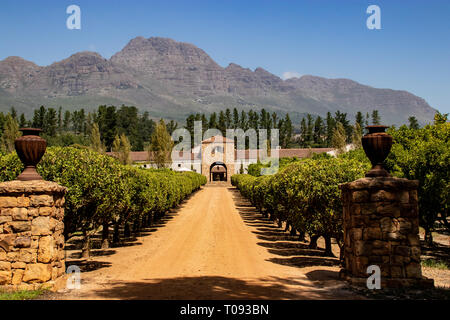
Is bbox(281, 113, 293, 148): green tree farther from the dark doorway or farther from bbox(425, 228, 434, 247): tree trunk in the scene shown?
bbox(425, 228, 434, 247): tree trunk

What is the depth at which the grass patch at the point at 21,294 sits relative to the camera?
7.84 meters

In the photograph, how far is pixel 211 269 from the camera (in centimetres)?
1279

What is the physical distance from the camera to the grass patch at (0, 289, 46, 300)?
7.84 metres

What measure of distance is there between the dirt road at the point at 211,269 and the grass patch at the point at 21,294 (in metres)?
0.42

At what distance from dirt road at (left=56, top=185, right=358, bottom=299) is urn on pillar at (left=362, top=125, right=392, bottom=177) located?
2.90m

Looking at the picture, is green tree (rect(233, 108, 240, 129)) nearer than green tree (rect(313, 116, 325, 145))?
No

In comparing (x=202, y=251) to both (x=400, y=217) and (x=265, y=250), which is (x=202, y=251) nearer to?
(x=265, y=250)

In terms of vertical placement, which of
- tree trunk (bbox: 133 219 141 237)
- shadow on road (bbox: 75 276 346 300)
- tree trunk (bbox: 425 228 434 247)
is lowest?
tree trunk (bbox: 425 228 434 247)

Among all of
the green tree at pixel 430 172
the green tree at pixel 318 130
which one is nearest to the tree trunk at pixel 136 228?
the green tree at pixel 430 172

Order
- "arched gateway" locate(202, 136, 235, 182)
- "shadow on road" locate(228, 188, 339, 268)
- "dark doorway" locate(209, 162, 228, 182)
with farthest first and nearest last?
"dark doorway" locate(209, 162, 228, 182)
"arched gateway" locate(202, 136, 235, 182)
"shadow on road" locate(228, 188, 339, 268)

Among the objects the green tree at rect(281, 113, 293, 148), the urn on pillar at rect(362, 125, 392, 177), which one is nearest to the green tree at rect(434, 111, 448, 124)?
the urn on pillar at rect(362, 125, 392, 177)

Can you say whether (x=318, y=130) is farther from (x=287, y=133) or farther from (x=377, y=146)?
(x=377, y=146)

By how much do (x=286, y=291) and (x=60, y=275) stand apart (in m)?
5.24
